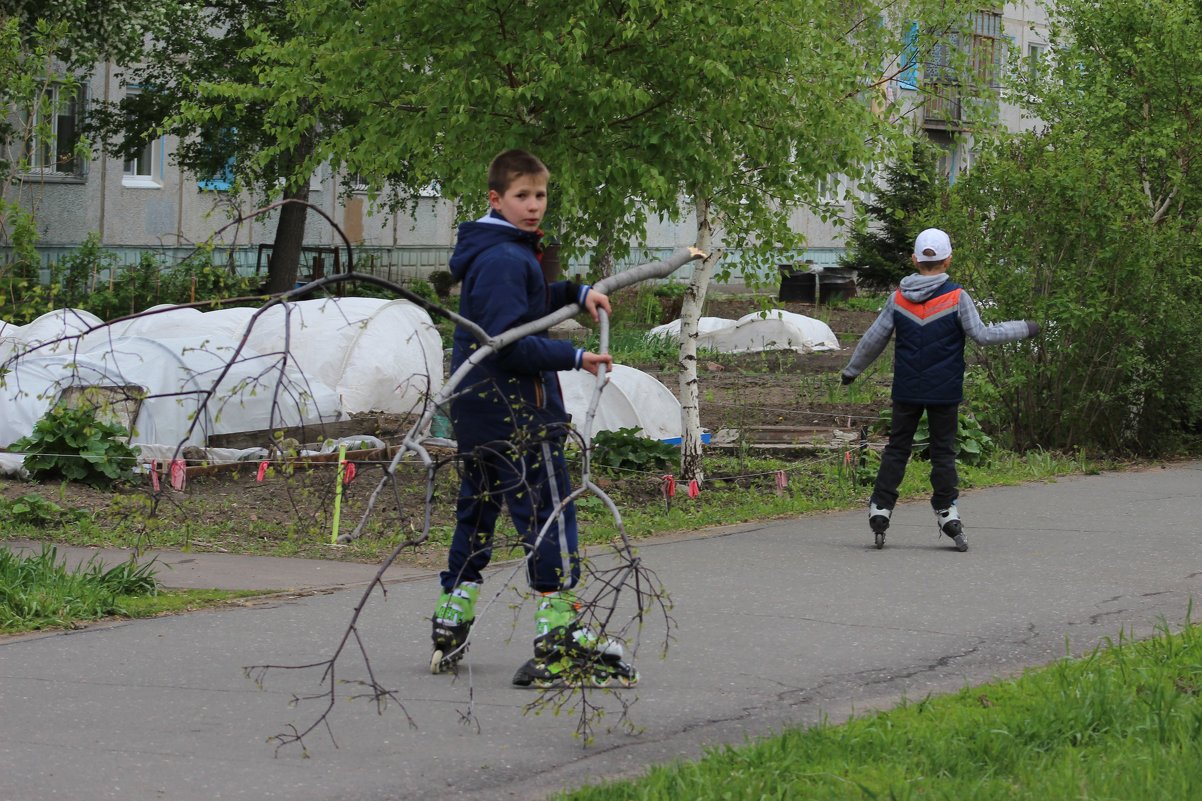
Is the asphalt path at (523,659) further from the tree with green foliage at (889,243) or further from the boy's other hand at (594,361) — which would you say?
the tree with green foliage at (889,243)

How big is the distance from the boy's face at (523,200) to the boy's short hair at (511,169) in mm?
14

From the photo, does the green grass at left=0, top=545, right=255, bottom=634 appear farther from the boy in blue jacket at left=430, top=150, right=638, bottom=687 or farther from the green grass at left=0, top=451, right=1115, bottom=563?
the boy in blue jacket at left=430, top=150, right=638, bottom=687

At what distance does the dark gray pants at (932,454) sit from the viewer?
9.27 meters

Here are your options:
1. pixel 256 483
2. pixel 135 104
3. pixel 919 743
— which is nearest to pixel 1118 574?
pixel 919 743

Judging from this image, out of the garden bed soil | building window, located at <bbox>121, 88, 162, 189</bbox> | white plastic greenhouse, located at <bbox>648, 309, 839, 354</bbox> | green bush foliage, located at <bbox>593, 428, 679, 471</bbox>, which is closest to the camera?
the garden bed soil

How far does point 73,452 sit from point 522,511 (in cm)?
588

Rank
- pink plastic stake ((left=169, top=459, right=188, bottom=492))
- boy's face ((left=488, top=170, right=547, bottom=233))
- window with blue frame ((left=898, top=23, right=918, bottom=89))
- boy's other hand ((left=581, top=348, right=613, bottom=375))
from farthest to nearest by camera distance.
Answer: window with blue frame ((left=898, top=23, right=918, bottom=89))
pink plastic stake ((left=169, top=459, right=188, bottom=492))
boy's face ((left=488, top=170, right=547, bottom=233))
boy's other hand ((left=581, top=348, right=613, bottom=375))

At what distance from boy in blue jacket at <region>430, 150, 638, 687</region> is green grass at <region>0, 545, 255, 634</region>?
1.85m

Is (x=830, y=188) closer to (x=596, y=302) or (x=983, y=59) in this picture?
(x=983, y=59)

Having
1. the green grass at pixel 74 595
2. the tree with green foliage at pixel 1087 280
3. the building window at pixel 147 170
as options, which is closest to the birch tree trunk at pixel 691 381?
the tree with green foliage at pixel 1087 280

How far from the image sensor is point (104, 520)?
9688 millimetres

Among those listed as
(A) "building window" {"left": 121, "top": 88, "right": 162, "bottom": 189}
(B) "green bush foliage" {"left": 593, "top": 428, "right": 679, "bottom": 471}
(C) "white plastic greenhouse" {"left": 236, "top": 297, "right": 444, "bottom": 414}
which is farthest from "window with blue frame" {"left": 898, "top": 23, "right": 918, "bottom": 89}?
(A) "building window" {"left": 121, "top": 88, "right": 162, "bottom": 189}

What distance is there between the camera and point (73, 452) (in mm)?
10836

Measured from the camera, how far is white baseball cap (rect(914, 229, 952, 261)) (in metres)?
9.31
